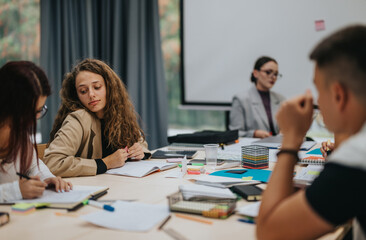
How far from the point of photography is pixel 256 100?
3.43 metres

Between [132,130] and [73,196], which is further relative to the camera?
[132,130]

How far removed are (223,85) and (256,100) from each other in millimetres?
573

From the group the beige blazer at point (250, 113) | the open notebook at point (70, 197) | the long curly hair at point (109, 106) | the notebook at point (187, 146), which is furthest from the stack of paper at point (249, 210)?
the beige blazer at point (250, 113)

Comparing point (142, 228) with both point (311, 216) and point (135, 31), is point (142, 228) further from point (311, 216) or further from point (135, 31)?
point (135, 31)

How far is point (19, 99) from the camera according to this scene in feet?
4.05

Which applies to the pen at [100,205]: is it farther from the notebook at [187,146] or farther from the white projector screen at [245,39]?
the white projector screen at [245,39]

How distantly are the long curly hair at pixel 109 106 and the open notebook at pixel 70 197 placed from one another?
0.65m

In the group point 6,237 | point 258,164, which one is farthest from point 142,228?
point 258,164

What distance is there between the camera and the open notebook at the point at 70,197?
47.9 inches

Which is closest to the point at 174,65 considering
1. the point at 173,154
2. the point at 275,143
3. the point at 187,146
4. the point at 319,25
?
the point at 319,25

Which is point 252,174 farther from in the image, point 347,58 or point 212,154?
point 347,58

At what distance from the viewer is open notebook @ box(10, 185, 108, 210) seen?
47.9 inches

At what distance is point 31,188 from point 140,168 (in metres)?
0.61

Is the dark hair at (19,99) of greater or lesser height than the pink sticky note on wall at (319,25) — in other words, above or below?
below
